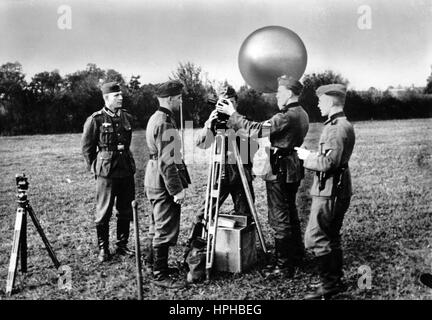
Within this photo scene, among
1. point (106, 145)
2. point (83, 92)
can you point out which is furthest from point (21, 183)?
point (83, 92)

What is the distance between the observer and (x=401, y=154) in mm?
13375

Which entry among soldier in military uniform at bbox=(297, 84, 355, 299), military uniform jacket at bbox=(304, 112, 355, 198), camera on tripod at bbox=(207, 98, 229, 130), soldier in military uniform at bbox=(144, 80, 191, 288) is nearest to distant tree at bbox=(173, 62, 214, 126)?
camera on tripod at bbox=(207, 98, 229, 130)

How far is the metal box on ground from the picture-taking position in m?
5.59

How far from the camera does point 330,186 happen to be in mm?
4680

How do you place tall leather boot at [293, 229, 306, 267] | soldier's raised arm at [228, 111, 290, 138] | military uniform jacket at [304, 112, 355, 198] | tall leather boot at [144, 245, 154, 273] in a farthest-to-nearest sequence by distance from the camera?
1. tall leather boot at [144, 245, 154, 273]
2. tall leather boot at [293, 229, 306, 267]
3. soldier's raised arm at [228, 111, 290, 138]
4. military uniform jacket at [304, 112, 355, 198]

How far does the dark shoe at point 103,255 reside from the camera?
6199 millimetres

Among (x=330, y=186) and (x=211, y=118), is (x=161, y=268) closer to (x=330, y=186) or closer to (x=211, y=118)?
(x=211, y=118)

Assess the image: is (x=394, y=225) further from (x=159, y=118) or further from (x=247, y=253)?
(x=159, y=118)

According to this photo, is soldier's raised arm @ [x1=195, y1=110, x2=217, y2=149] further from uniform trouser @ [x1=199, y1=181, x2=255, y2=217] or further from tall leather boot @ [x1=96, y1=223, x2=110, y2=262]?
tall leather boot @ [x1=96, y1=223, x2=110, y2=262]

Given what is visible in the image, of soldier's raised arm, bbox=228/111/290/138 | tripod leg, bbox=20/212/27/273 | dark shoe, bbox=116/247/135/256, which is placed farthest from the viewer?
dark shoe, bbox=116/247/135/256

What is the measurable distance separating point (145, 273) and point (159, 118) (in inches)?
87.8

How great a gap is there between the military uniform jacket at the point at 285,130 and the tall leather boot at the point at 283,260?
87 centimetres

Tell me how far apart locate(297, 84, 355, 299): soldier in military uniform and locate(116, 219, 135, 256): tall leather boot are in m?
3.05
